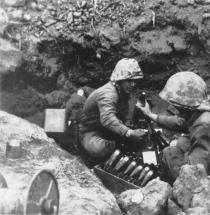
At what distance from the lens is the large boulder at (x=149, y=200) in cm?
584

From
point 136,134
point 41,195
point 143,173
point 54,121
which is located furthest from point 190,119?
point 41,195

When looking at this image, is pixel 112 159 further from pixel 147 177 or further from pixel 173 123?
pixel 173 123

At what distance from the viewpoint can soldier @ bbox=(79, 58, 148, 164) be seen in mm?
7668

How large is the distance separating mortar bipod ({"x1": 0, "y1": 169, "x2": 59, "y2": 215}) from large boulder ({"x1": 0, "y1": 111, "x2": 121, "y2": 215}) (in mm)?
757

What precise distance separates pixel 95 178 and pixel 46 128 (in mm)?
2060

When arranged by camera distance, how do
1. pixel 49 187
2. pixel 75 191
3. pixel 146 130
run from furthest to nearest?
pixel 146 130 → pixel 75 191 → pixel 49 187

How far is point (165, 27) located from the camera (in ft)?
32.0

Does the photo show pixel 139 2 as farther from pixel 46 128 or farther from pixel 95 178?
pixel 95 178

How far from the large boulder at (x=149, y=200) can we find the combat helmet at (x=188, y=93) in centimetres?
118

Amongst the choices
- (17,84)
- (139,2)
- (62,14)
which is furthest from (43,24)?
(139,2)

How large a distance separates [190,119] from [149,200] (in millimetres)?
1446

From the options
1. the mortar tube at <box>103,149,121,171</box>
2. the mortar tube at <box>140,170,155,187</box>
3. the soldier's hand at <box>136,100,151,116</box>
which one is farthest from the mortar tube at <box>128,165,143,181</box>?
the soldier's hand at <box>136,100,151,116</box>

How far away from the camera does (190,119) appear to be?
686cm

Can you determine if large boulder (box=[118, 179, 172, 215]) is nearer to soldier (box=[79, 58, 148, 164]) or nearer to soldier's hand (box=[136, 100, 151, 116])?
soldier (box=[79, 58, 148, 164])
